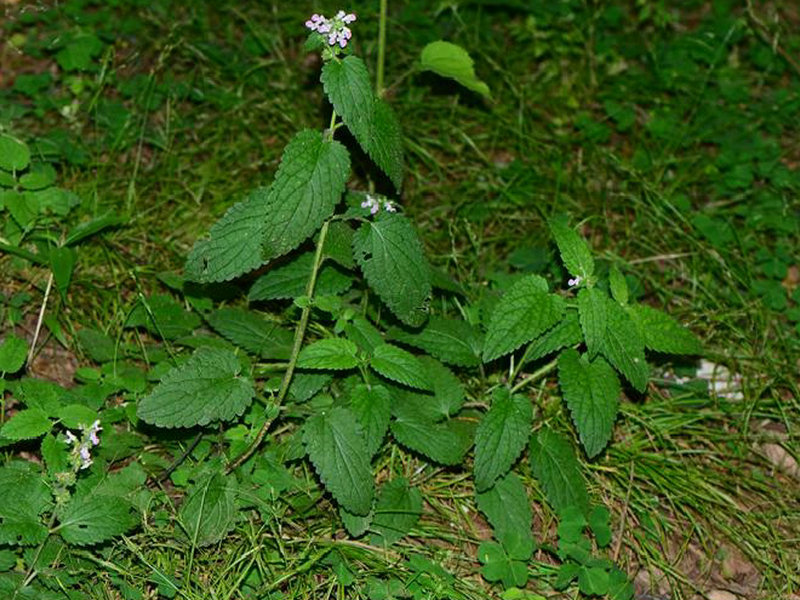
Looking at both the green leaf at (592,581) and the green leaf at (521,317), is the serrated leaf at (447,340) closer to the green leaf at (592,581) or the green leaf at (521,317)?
the green leaf at (521,317)

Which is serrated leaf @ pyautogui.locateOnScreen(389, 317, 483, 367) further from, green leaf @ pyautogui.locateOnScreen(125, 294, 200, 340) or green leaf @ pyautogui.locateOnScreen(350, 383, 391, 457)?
green leaf @ pyautogui.locateOnScreen(125, 294, 200, 340)

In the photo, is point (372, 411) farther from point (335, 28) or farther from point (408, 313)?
point (335, 28)

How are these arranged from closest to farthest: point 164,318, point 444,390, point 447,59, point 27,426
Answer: point 27,426
point 444,390
point 164,318
point 447,59

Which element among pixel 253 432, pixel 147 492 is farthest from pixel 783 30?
pixel 147 492

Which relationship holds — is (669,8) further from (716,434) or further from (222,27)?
(716,434)

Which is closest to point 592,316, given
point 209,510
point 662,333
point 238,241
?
point 662,333

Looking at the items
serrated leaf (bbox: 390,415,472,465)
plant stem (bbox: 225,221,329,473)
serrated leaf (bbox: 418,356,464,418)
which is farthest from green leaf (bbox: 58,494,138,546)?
serrated leaf (bbox: 418,356,464,418)
